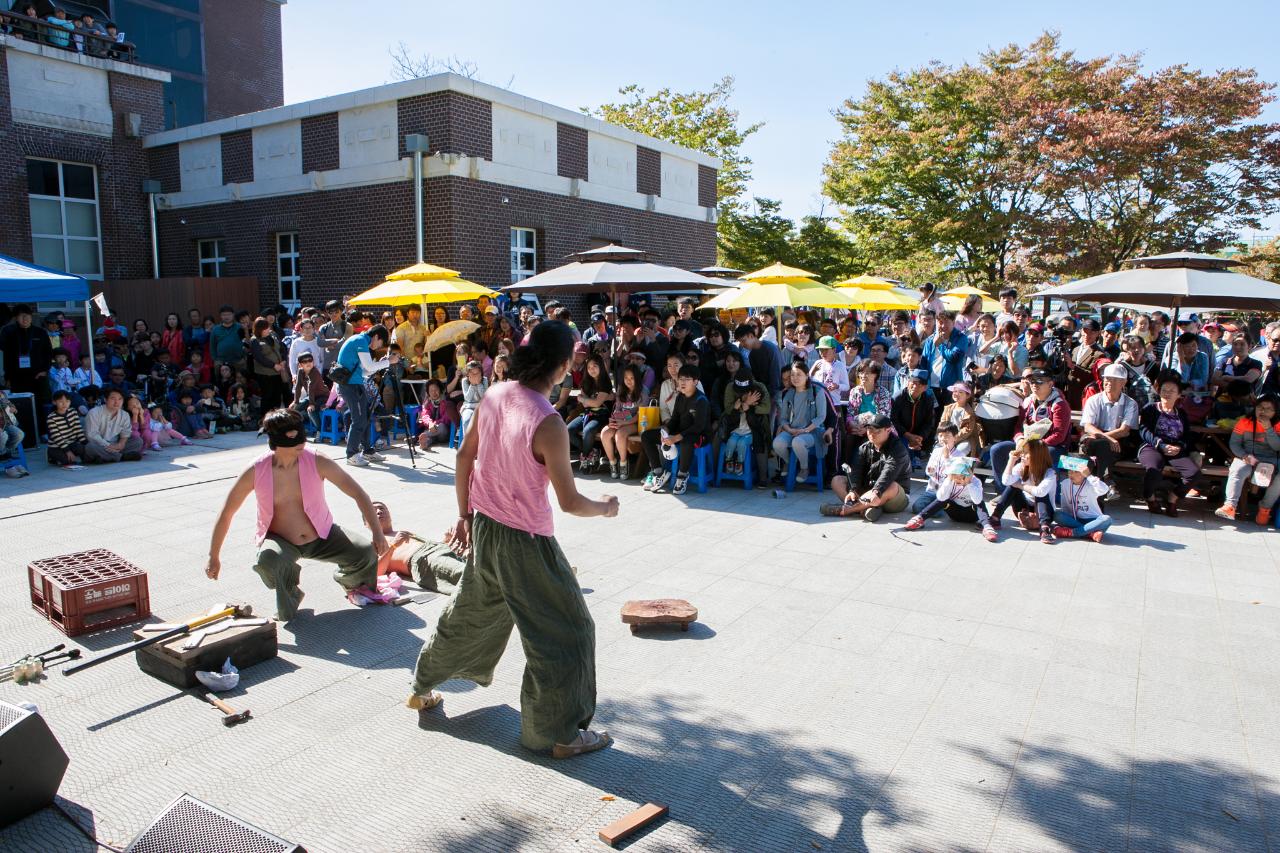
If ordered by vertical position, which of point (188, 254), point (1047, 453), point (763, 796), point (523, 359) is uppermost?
point (188, 254)

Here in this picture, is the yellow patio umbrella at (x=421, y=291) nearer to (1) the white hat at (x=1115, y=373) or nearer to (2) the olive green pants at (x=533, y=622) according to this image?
(1) the white hat at (x=1115, y=373)

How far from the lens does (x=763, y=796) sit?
3461 millimetres

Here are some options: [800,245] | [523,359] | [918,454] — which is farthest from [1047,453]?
[800,245]

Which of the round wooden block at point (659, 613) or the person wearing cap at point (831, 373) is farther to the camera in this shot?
the person wearing cap at point (831, 373)

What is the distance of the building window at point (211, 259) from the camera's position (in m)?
20.1

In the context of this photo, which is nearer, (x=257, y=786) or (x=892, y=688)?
(x=257, y=786)

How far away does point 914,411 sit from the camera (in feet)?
30.0

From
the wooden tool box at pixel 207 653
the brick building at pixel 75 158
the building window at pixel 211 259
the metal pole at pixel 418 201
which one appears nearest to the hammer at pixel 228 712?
the wooden tool box at pixel 207 653

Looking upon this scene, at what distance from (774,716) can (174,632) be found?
126 inches

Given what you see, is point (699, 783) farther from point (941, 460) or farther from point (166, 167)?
point (166, 167)

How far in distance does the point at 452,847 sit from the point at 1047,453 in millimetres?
6362

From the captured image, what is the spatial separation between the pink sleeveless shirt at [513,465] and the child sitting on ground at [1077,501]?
5554 millimetres

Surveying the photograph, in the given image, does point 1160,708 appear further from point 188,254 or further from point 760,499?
point 188,254

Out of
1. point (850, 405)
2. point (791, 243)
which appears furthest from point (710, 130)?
point (850, 405)
